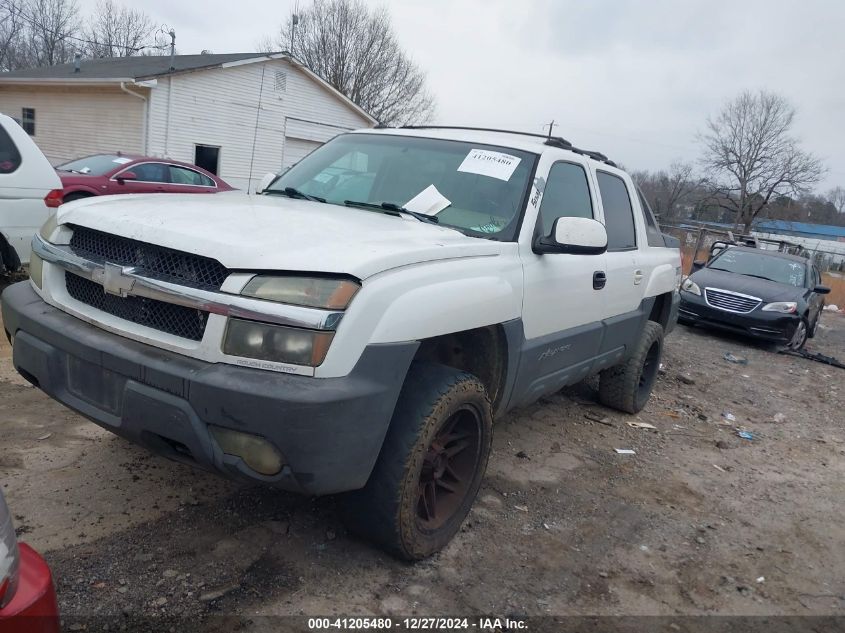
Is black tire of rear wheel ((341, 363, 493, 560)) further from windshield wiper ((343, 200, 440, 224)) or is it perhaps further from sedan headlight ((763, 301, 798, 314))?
sedan headlight ((763, 301, 798, 314))

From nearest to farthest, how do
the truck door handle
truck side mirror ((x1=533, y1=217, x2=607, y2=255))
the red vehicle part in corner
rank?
the red vehicle part in corner < truck side mirror ((x1=533, y1=217, x2=607, y2=255)) < the truck door handle

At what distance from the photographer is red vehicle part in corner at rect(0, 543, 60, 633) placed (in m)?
1.43

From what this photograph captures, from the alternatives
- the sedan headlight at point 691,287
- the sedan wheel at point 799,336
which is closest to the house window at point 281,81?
the sedan headlight at point 691,287

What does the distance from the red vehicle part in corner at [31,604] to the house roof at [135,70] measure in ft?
59.7

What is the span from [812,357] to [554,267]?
8109 millimetres

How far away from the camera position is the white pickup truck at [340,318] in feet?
7.39

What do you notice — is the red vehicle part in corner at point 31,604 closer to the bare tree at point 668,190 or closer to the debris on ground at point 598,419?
the debris on ground at point 598,419

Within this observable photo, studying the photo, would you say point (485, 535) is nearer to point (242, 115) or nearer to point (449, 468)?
point (449, 468)

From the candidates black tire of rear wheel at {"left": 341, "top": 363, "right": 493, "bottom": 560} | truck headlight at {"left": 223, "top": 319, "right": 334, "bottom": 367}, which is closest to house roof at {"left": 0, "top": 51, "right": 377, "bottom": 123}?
black tire of rear wheel at {"left": 341, "top": 363, "right": 493, "bottom": 560}

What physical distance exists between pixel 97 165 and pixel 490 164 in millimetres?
9595

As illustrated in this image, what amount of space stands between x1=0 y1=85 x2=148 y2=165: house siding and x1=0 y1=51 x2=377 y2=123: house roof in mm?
355

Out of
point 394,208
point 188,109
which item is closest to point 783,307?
point 394,208

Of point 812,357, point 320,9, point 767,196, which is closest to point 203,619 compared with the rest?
point 812,357

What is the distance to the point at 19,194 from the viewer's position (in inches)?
249
